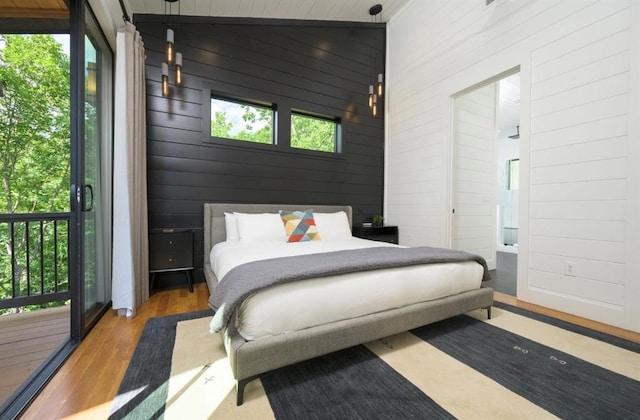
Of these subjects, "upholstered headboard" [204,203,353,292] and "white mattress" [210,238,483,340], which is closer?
Result: "white mattress" [210,238,483,340]

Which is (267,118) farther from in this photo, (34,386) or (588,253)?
(588,253)

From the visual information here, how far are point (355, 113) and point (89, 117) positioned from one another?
10.7 ft

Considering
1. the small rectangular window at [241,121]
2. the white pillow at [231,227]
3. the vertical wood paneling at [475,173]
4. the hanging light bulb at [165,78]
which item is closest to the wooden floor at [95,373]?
the white pillow at [231,227]

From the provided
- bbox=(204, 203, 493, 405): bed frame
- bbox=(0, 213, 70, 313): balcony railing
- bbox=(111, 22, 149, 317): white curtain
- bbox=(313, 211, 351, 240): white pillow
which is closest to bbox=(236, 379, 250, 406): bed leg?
bbox=(204, 203, 493, 405): bed frame

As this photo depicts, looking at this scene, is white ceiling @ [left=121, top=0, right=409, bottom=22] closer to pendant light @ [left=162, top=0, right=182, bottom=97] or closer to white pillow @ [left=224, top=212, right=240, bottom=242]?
pendant light @ [left=162, top=0, right=182, bottom=97]

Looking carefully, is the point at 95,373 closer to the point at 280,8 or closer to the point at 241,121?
the point at 241,121

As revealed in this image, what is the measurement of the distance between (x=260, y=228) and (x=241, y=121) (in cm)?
155

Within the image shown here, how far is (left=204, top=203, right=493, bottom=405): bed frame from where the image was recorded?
122cm

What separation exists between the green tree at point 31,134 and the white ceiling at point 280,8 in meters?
1.46

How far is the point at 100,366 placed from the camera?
152 centimetres

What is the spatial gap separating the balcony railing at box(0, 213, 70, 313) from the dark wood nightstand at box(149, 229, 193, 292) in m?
0.64

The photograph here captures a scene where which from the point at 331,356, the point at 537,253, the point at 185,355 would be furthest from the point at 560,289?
the point at 185,355

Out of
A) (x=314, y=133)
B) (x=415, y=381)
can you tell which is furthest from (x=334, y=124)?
(x=415, y=381)

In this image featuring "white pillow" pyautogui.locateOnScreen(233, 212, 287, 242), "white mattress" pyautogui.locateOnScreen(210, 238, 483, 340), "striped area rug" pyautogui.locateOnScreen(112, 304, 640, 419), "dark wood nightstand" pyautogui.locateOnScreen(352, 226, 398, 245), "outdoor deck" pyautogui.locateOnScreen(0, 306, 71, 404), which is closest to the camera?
"striped area rug" pyautogui.locateOnScreen(112, 304, 640, 419)
